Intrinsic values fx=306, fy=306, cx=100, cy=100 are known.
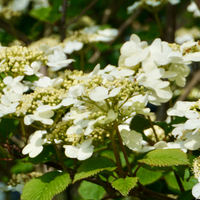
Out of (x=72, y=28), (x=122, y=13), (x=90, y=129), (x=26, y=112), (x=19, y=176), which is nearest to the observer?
(x=90, y=129)

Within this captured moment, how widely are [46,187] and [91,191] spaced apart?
0.27 m

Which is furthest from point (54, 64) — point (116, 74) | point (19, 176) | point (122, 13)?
point (122, 13)

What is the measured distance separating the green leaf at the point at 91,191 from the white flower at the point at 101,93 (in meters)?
0.41

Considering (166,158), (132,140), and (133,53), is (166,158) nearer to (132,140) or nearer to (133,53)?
(132,140)

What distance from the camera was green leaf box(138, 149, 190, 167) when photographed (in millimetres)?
562

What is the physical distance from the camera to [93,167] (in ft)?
2.01

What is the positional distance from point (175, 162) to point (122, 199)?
0.25 m

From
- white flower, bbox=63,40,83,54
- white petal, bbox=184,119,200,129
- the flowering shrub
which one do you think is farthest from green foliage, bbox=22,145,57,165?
white flower, bbox=63,40,83,54

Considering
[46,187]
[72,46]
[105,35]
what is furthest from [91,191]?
[105,35]

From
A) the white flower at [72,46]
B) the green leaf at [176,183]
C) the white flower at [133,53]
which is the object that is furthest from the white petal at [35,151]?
the white flower at [72,46]

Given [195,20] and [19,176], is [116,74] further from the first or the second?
[195,20]

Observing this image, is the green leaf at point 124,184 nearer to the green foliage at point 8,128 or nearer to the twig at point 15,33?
Answer: the green foliage at point 8,128

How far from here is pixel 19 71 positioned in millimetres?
724

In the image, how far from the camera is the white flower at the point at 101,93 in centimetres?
53
